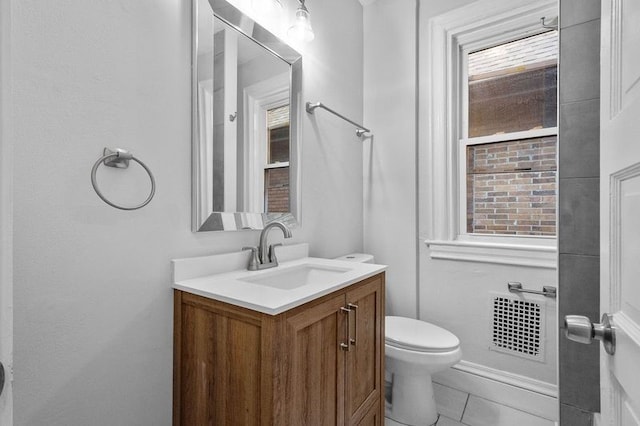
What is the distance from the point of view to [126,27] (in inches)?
40.1

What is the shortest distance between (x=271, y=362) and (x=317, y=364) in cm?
24

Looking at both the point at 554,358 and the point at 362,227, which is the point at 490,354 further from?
the point at 362,227

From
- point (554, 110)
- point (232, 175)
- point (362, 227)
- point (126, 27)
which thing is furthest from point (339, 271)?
point (554, 110)

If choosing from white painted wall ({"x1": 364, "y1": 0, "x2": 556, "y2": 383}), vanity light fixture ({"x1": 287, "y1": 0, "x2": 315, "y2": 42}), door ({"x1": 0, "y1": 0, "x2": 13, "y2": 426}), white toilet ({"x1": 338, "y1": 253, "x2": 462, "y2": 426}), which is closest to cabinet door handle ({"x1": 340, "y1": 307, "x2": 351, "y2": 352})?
white toilet ({"x1": 338, "y1": 253, "x2": 462, "y2": 426})

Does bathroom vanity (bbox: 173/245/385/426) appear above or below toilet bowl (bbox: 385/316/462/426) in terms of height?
above

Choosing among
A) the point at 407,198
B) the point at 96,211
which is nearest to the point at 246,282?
the point at 96,211

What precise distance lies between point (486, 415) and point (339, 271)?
1.25 meters

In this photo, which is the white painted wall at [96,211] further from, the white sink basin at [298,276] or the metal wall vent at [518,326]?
the metal wall vent at [518,326]

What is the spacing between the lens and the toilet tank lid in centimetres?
159

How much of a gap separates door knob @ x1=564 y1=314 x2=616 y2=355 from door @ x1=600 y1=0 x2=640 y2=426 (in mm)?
19

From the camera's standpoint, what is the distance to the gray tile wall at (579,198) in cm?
111

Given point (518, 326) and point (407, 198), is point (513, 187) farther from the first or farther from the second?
point (518, 326)

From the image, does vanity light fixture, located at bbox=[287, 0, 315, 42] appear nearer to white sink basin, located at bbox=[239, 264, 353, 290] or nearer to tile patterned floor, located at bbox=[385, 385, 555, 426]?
white sink basin, located at bbox=[239, 264, 353, 290]

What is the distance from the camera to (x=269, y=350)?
2.92 ft
